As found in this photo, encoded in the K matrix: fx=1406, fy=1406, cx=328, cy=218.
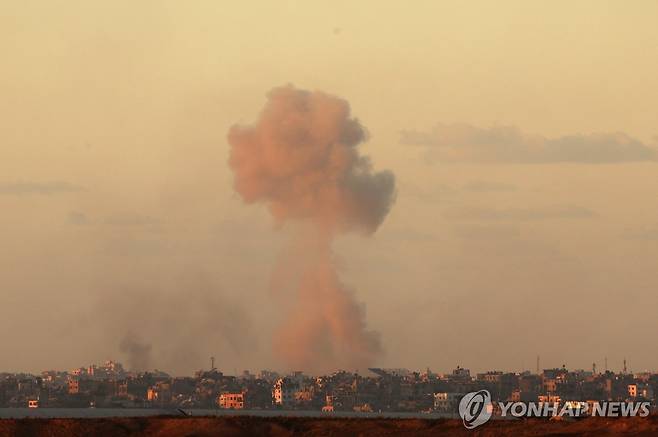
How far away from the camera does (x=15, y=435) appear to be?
96.5 m

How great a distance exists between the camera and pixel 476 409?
102812 mm

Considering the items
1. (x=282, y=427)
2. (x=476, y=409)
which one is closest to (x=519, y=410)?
(x=476, y=409)

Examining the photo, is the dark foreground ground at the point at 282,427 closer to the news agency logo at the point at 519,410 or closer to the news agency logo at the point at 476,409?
the news agency logo at the point at 476,409

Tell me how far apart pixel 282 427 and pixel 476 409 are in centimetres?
1481

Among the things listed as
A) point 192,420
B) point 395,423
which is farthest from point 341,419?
point 192,420

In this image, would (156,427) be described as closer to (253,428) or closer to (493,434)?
(253,428)

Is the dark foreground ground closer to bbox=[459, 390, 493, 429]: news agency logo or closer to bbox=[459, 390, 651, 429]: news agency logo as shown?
bbox=[459, 390, 493, 429]: news agency logo

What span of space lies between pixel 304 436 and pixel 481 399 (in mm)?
13441

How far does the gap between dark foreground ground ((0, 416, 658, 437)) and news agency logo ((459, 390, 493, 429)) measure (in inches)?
39.9

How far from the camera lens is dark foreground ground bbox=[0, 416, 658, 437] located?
93750 mm

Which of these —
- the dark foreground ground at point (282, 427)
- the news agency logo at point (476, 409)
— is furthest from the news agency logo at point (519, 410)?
the dark foreground ground at point (282, 427)

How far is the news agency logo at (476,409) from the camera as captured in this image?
98.5 m

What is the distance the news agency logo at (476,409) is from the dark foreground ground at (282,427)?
1.01m

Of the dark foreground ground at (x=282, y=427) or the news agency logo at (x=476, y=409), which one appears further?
the news agency logo at (x=476, y=409)
